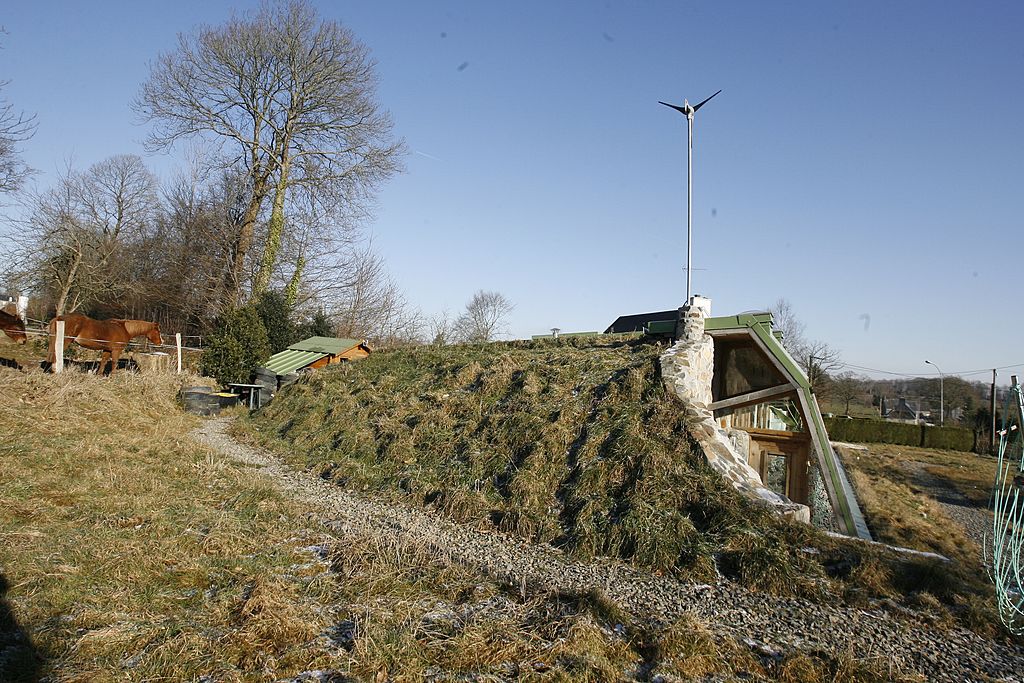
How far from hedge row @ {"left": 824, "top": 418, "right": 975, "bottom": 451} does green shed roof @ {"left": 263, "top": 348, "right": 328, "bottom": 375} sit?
24.1 metres

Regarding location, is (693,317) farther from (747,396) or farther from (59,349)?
(59,349)

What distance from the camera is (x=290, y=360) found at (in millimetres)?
18328

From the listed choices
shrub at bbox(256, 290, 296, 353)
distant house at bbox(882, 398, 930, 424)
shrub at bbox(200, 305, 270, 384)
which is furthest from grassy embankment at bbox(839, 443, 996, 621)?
distant house at bbox(882, 398, 930, 424)

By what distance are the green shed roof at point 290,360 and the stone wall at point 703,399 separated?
37.9ft

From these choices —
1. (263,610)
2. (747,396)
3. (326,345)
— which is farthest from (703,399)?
(326,345)

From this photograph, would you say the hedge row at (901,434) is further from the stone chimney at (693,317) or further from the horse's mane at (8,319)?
the horse's mane at (8,319)

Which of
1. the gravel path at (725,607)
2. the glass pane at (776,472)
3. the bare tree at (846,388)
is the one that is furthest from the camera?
the bare tree at (846,388)

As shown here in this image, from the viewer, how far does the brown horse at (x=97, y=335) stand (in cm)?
1534

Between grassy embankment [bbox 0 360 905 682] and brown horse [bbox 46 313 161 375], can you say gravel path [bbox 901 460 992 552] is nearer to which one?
grassy embankment [bbox 0 360 905 682]

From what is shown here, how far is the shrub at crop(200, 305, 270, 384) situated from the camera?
1820 centimetres

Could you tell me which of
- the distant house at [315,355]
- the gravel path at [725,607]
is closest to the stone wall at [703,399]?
the gravel path at [725,607]

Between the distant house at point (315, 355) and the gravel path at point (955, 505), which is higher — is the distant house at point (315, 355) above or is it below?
above

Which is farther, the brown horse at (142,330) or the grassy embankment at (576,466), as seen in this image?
the brown horse at (142,330)

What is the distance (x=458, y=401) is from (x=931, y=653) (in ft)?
25.7
